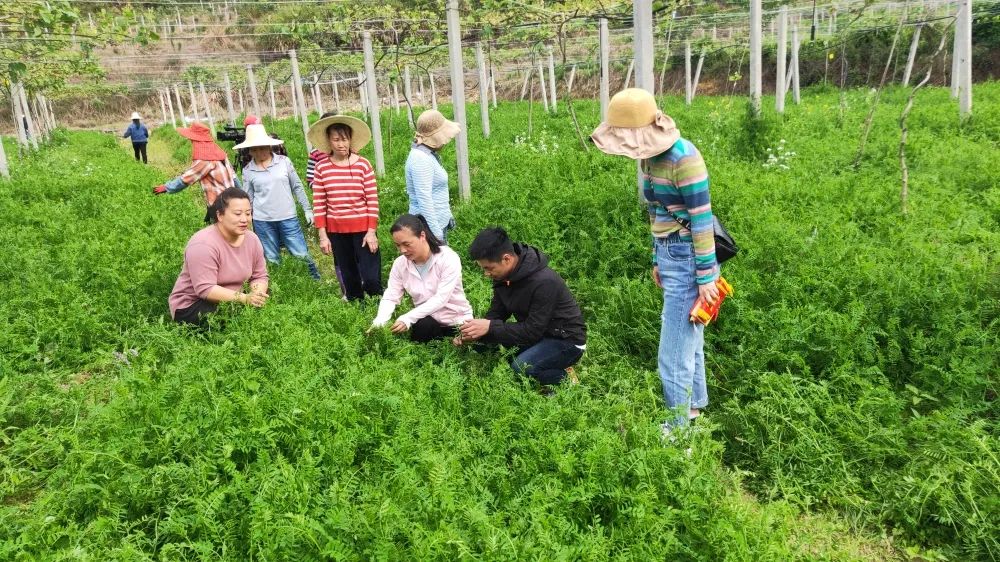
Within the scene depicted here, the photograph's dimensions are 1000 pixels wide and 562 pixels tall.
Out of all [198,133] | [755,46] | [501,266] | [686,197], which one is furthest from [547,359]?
[755,46]

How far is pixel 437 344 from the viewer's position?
4.81m

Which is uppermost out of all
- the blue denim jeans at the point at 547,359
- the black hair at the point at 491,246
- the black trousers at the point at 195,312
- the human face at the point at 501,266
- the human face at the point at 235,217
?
the human face at the point at 235,217

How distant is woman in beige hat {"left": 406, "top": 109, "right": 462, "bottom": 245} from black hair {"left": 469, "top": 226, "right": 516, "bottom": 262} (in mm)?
1906

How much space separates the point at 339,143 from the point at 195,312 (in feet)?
6.57

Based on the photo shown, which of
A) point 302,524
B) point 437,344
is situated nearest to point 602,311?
point 437,344

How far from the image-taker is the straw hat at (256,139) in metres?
6.38

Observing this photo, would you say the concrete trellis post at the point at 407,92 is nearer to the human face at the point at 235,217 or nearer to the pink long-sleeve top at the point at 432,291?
the human face at the point at 235,217

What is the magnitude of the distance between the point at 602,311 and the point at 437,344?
5.54 feet

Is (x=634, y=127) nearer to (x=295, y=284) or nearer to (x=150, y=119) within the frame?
(x=295, y=284)

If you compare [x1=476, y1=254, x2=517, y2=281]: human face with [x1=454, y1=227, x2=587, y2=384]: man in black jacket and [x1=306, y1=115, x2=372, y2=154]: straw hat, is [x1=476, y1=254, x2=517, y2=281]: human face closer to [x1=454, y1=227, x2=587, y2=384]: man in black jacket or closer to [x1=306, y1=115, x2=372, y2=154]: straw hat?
[x1=454, y1=227, x2=587, y2=384]: man in black jacket

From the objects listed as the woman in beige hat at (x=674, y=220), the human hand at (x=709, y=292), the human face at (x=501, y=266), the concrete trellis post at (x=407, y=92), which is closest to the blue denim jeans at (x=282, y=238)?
the human face at (x=501, y=266)

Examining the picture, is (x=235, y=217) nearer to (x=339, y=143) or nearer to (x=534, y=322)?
(x=339, y=143)

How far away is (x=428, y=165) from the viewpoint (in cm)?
588

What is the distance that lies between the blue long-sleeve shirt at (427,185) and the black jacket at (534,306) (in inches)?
66.6
